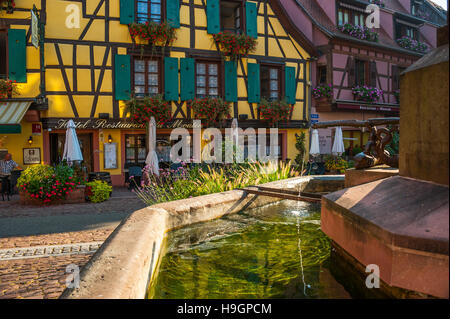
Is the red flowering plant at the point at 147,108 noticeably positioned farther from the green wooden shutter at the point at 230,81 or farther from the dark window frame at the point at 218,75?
the green wooden shutter at the point at 230,81

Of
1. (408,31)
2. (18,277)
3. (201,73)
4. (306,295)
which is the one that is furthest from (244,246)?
(408,31)

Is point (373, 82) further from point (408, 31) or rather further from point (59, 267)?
point (59, 267)

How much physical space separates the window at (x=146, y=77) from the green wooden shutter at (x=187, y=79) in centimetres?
84

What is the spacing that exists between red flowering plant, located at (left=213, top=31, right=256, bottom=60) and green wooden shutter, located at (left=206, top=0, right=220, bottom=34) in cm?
24

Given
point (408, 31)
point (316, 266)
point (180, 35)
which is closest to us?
point (316, 266)

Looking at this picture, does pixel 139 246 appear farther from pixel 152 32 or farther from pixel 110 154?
pixel 152 32

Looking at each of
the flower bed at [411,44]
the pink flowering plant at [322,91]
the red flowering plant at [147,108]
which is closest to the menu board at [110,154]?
the red flowering plant at [147,108]

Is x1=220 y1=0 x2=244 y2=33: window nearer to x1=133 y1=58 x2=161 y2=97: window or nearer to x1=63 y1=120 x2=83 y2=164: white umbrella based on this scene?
x1=133 y1=58 x2=161 y2=97: window

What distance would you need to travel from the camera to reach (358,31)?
1625 cm

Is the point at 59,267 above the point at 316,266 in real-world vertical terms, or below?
below

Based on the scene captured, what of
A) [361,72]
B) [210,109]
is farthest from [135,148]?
[361,72]

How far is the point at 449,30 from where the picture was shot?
1.58 m

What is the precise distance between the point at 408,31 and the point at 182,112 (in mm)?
14298
